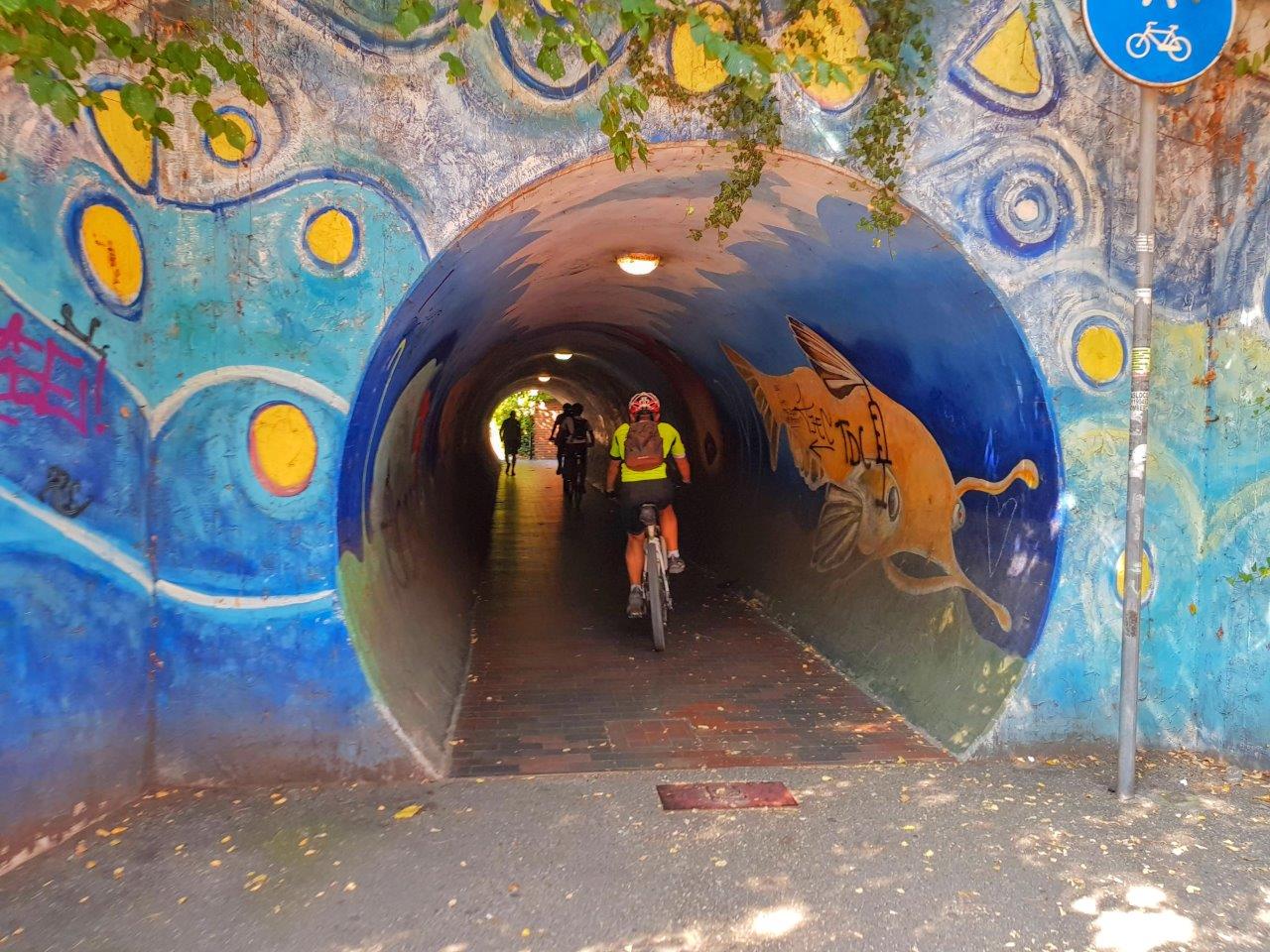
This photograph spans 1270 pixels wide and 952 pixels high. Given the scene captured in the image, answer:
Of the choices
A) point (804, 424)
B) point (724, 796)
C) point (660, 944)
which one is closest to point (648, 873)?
point (660, 944)

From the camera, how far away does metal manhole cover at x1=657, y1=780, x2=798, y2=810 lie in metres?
4.55

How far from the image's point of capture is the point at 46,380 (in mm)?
3867

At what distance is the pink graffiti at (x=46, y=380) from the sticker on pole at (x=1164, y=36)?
4.88 meters

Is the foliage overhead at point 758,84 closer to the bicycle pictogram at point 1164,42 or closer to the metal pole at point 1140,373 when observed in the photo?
the bicycle pictogram at point 1164,42

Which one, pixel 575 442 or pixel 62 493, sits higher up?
pixel 575 442

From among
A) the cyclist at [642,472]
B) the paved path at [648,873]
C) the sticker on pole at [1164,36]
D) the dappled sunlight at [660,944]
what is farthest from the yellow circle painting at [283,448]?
the sticker on pole at [1164,36]

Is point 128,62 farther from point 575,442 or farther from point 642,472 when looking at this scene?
point 575,442

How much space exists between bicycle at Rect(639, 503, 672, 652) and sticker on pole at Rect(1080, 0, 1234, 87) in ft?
15.1

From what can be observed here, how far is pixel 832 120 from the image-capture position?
4.90 meters

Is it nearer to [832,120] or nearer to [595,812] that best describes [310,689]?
[595,812]

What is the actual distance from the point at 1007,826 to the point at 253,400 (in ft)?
13.6

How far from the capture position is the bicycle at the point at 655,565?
7.62 meters

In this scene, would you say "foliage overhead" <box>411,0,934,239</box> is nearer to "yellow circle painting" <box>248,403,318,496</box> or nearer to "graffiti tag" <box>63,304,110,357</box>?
"yellow circle painting" <box>248,403,318,496</box>

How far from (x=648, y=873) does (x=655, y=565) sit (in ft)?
12.9
